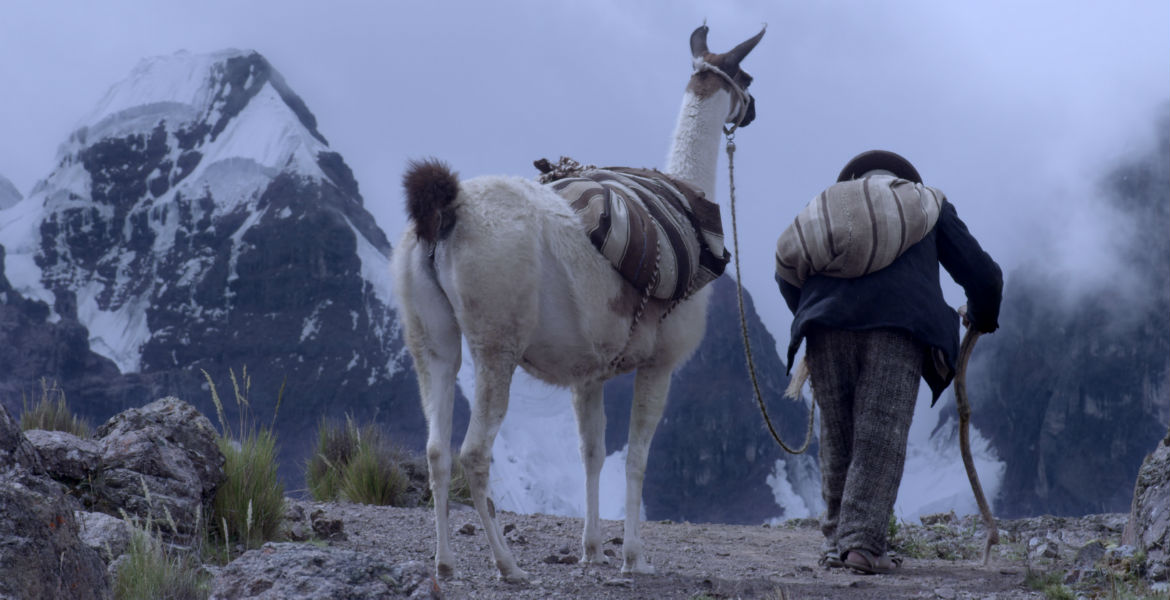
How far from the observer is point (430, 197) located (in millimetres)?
4930

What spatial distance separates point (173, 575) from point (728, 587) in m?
2.46

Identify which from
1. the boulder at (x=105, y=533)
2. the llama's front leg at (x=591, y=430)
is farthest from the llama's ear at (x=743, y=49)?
the boulder at (x=105, y=533)

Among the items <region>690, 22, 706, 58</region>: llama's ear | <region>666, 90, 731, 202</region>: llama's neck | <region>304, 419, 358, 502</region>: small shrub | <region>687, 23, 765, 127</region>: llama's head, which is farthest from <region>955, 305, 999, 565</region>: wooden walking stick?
<region>304, 419, 358, 502</region>: small shrub

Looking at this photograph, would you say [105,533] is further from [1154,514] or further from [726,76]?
[1154,514]

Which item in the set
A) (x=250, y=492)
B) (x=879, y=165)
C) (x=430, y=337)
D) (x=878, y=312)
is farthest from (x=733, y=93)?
(x=250, y=492)

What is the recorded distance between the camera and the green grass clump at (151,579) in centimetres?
394

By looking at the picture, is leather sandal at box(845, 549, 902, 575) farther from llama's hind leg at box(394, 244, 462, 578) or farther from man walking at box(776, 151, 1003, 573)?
llama's hind leg at box(394, 244, 462, 578)

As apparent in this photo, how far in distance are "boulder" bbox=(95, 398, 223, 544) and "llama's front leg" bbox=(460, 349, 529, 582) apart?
1.57 metres

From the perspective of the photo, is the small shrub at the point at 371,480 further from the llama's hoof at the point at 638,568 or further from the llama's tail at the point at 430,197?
the llama's tail at the point at 430,197

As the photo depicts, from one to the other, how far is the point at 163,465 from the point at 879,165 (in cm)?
467

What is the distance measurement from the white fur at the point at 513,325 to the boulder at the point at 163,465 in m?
1.55

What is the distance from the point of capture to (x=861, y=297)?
568 cm

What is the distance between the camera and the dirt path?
182 inches

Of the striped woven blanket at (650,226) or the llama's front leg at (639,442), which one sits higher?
the striped woven blanket at (650,226)
